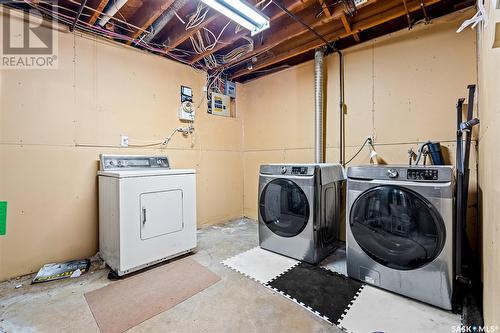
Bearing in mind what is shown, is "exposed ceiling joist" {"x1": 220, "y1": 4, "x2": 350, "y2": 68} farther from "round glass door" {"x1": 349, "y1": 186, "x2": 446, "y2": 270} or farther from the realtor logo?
the realtor logo

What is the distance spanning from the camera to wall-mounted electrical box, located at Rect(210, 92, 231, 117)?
350 cm

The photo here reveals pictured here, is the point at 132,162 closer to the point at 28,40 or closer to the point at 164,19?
the point at 28,40

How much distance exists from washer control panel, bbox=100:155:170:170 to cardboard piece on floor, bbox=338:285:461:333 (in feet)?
7.79

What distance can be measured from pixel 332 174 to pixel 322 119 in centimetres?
81

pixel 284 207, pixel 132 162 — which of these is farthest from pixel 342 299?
pixel 132 162

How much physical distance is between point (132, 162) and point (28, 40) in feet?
4.68

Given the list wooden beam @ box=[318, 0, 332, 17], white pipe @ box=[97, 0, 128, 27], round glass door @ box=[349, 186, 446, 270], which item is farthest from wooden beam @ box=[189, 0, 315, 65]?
round glass door @ box=[349, 186, 446, 270]

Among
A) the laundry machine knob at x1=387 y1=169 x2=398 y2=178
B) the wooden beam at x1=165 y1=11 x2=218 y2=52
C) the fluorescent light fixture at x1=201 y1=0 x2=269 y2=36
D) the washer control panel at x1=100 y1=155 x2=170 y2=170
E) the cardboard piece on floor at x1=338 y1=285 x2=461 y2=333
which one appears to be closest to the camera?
the cardboard piece on floor at x1=338 y1=285 x2=461 y2=333

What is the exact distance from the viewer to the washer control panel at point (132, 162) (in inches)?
94.0

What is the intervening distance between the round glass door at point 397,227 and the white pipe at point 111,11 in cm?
265

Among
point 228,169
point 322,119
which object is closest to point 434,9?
point 322,119

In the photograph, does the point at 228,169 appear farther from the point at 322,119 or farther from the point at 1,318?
the point at 1,318

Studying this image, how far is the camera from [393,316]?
149 cm

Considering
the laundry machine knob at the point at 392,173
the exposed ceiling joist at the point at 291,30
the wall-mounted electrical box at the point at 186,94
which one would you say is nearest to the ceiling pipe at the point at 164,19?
the wall-mounted electrical box at the point at 186,94
